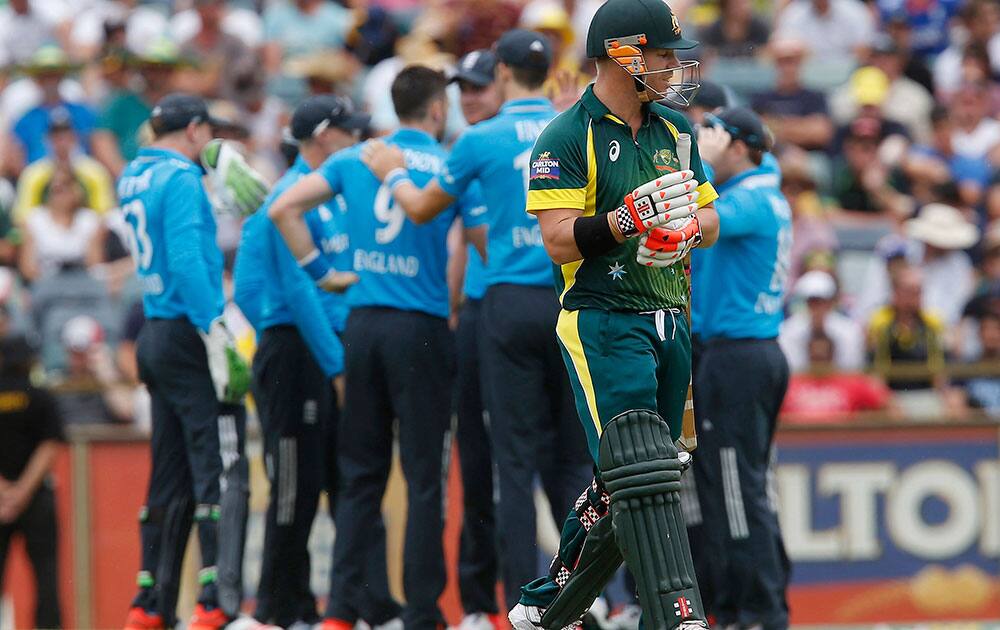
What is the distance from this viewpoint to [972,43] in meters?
17.6

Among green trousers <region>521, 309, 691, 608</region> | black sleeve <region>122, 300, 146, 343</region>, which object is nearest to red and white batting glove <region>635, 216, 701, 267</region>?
green trousers <region>521, 309, 691, 608</region>

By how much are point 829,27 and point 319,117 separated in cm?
971

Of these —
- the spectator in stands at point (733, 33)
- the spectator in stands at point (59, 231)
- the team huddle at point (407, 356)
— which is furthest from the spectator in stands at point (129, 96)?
the team huddle at point (407, 356)

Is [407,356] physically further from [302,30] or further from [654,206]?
[302,30]

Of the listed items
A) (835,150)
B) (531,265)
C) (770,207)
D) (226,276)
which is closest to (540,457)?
(531,265)

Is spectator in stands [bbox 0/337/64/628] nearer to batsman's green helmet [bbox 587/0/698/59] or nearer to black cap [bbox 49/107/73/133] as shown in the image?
black cap [bbox 49/107/73/133]

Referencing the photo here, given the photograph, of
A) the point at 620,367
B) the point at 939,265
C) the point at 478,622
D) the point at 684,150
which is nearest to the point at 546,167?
the point at 684,150

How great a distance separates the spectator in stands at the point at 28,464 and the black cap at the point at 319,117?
12.1ft

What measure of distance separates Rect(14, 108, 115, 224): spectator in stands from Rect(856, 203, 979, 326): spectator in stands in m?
6.98

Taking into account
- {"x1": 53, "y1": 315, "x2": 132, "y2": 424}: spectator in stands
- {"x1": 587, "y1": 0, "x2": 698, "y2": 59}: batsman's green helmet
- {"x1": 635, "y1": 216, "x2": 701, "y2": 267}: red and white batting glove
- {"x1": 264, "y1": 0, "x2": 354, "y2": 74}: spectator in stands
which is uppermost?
{"x1": 264, "y1": 0, "x2": 354, "y2": 74}: spectator in stands

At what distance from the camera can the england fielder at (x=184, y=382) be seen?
30.2 feet

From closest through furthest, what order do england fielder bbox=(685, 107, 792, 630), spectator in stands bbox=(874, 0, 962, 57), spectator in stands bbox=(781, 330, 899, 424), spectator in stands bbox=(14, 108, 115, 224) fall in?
england fielder bbox=(685, 107, 792, 630), spectator in stands bbox=(781, 330, 899, 424), spectator in stands bbox=(14, 108, 115, 224), spectator in stands bbox=(874, 0, 962, 57)

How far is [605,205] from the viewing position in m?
7.07

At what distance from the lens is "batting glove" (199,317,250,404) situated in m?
9.23
